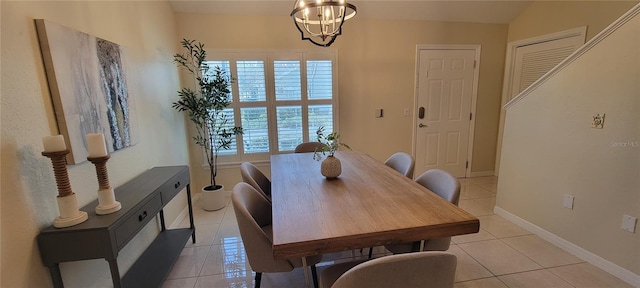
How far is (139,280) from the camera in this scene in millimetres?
1799

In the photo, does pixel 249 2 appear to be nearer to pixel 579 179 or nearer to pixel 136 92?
pixel 136 92

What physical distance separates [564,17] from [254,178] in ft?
13.5

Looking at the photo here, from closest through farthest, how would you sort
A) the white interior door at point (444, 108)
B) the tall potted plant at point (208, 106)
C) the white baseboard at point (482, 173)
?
the tall potted plant at point (208, 106), the white interior door at point (444, 108), the white baseboard at point (482, 173)

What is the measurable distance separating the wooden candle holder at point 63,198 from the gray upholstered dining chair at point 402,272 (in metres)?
1.32

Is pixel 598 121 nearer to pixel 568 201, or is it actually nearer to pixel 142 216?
pixel 568 201

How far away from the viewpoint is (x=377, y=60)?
12.3ft

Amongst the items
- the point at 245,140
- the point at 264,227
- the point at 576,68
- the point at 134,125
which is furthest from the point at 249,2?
the point at 576,68

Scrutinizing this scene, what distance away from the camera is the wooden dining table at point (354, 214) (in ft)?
3.73

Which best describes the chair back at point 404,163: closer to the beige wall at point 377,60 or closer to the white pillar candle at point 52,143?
the beige wall at point 377,60

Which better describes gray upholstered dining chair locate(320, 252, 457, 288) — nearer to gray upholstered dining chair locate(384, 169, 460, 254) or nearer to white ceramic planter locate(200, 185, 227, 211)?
gray upholstered dining chair locate(384, 169, 460, 254)

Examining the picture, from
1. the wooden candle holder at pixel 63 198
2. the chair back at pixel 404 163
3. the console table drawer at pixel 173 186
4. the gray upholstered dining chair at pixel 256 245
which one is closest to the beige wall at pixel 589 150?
the chair back at pixel 404 163

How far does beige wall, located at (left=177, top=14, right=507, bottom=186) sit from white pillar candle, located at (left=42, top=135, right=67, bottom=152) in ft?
7.77

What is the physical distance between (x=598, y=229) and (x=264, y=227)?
2563mm

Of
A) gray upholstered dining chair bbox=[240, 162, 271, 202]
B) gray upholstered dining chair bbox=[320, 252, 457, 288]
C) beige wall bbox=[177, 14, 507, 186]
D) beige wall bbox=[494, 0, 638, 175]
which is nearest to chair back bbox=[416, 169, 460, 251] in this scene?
gray upholstered dining chair bbox=[320, 252, 457, 288]
